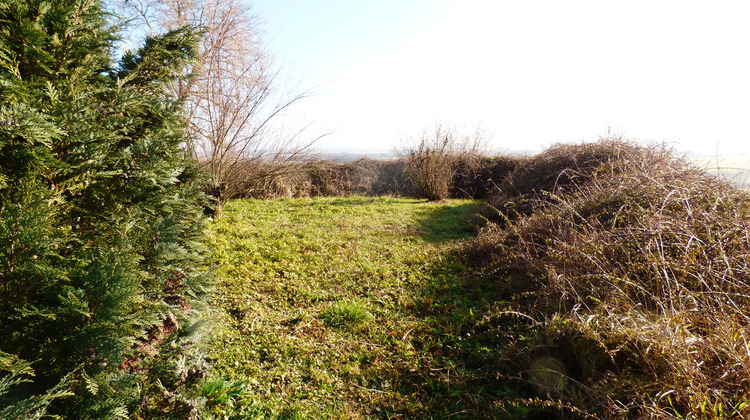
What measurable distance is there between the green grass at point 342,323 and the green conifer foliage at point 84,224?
694mm

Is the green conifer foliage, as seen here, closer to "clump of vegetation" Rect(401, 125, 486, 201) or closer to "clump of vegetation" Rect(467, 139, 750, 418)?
"clump of vegetation" Rect(467, 139, 750, 418)

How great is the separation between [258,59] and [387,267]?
530 cm

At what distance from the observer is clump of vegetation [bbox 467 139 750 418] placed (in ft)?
6.26

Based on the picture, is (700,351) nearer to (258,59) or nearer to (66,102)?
(66,102)

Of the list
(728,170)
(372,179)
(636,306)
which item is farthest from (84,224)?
(372,179)

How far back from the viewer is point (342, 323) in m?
3.38

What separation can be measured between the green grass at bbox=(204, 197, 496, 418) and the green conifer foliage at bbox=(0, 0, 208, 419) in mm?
694

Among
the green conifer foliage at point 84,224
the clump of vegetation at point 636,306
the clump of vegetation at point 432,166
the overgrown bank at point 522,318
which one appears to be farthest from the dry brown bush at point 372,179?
the green conifer foliage at point 84,224

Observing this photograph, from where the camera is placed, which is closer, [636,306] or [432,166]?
[636,306]

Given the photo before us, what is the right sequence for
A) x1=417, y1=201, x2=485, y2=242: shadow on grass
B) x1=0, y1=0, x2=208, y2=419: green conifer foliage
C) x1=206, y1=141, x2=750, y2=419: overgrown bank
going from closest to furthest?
1. x1=0, y1=0, x2=208, y2=419: green conifer foliage
2. x1=206, y1=141, x2=750, y2=419: overgrown bank
3. x1=417, y1=201, x2=485, y2=242: shadow on grass

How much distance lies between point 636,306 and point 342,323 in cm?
269

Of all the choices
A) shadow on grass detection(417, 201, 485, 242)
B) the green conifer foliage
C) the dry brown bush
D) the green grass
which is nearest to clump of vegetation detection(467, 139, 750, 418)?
the green grass

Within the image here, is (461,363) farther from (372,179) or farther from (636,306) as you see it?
(372,179)

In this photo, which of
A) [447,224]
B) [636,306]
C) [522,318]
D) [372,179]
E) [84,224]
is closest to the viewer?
[84,224]
